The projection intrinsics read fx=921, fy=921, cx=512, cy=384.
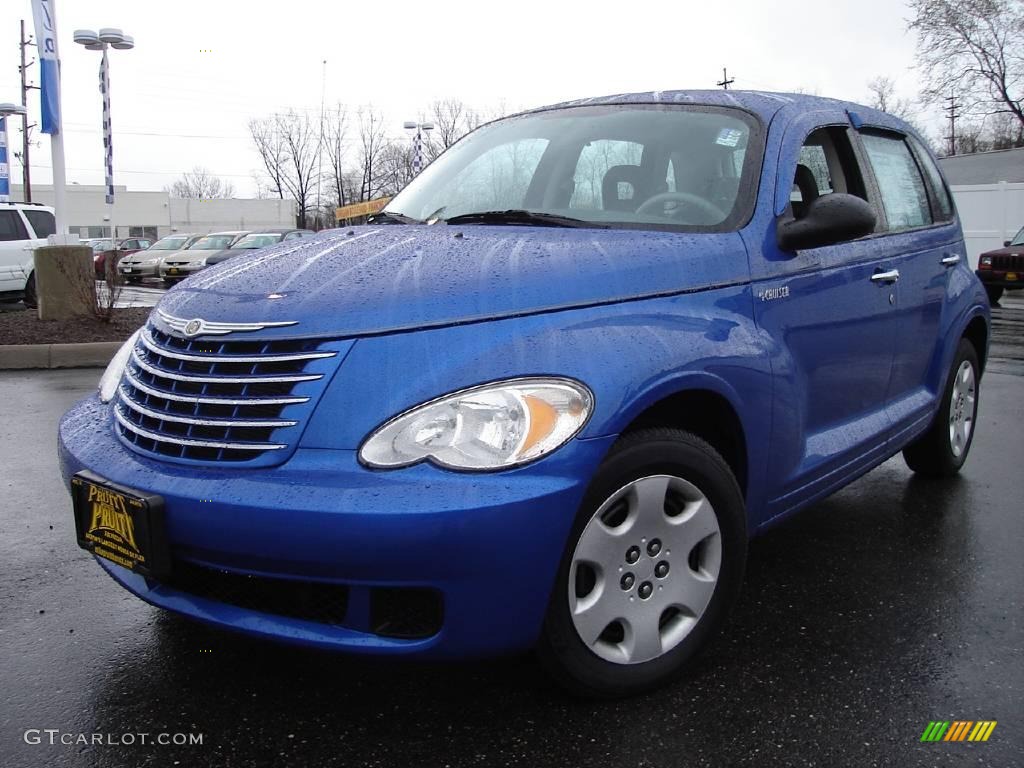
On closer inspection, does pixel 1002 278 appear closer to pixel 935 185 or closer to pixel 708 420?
pixel 935 185

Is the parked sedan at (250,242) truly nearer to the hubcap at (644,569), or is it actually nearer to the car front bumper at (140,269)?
the car front bumper at (140,269)

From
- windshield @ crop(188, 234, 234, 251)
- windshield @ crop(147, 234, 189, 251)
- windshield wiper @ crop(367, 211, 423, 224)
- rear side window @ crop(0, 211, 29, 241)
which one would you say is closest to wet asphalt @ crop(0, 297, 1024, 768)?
windshield wiper @ crop(367, 211, 423, 224)

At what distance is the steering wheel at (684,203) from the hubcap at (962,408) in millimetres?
2141

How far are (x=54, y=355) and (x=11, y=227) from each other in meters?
8.14

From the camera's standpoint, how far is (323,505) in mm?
2051

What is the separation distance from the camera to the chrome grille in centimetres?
219

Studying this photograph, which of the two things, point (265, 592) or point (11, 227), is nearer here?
point (265, 592)

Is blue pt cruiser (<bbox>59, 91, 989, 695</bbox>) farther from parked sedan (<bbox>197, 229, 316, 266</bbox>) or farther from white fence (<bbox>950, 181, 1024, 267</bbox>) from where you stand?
parked sedan (<bbox>197, 229, 316, 266</bbox>)

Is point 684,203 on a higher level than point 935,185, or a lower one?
lower

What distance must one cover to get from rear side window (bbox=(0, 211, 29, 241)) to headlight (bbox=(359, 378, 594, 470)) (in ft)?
52.2

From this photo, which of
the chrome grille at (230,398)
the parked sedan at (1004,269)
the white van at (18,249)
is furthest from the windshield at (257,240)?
the chrome grille at (230,398)

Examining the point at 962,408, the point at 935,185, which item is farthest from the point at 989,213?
the point at 935,185

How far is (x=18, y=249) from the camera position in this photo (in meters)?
15.5

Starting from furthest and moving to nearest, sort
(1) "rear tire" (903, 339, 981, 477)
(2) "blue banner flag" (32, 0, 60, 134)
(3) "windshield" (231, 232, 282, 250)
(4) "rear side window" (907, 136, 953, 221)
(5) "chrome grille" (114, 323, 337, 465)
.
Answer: (3) "windshield" (231, 232, 282, 250), (2) "blue banner flag" (32, 0, 60, 134), (1) "rear tire" (903, 339, 981, 477), (4) "rear side window" (907, 136, 953, 221), (5) "chrome grille" (114, 323, 337, 465)
